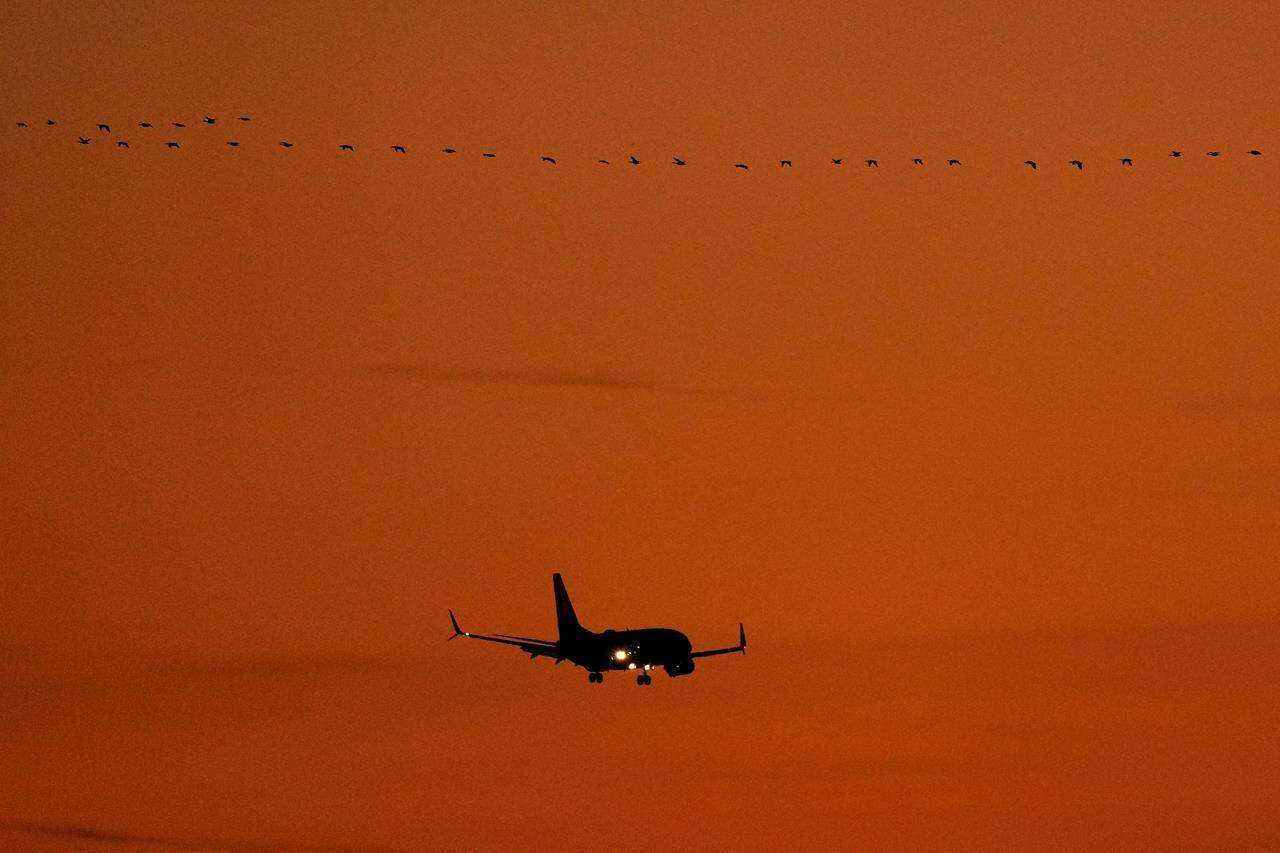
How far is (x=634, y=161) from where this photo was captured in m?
176

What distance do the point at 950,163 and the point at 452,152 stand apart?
2818 centimetres

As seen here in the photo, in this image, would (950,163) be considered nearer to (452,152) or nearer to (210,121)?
(452,152)

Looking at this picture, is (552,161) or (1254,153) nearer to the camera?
(1254,153)

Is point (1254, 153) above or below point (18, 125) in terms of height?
below

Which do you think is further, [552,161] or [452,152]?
[552,161]

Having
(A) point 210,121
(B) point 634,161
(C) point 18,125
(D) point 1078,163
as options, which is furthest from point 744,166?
(C) point 18,125

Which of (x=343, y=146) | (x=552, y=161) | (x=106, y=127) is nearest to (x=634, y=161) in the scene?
(x=552, y=161)

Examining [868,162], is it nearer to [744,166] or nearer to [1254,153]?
[744,166]

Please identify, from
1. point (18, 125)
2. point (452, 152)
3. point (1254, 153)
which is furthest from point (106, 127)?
point (1254, 153)

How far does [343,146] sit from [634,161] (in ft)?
54.7

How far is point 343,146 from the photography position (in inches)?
6796

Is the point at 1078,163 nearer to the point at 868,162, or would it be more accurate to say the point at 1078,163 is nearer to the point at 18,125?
the point at 868,162

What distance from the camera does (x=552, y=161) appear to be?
176m

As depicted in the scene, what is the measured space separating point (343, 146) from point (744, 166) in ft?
74.0
